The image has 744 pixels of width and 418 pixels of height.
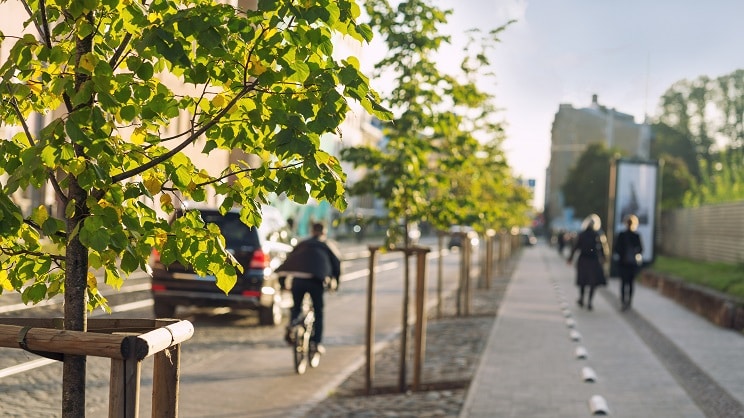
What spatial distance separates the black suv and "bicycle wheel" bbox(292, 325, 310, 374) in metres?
3.44

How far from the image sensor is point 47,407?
26.7 feet

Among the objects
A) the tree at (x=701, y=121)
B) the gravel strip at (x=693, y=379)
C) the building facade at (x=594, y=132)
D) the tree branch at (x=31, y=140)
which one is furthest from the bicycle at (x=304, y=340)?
the building facade at (x=594, y=132)

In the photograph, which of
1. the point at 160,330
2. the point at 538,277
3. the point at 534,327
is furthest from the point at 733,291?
the point at 538,277

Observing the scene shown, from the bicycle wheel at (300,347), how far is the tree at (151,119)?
720 centimetres

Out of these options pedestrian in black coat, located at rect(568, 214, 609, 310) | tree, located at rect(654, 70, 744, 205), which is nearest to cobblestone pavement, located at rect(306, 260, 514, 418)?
pedestrian in black coat, located at rect(568, 214, 609, 310)

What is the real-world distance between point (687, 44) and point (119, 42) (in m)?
13.6

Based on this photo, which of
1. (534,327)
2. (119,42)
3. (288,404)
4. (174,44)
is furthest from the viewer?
(534,327)

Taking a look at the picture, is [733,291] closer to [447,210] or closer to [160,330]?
[447,210]

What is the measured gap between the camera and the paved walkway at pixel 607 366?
28.1 feet

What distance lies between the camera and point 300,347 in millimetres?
11031

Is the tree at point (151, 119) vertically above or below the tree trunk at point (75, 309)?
above

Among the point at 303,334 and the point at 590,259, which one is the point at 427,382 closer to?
the point at 303,334

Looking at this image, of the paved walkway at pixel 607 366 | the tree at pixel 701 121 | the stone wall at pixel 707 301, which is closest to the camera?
the paved walkway at pixel 607 366

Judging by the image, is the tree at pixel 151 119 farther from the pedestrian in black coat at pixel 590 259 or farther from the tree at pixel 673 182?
the tree at pixel 673 182
